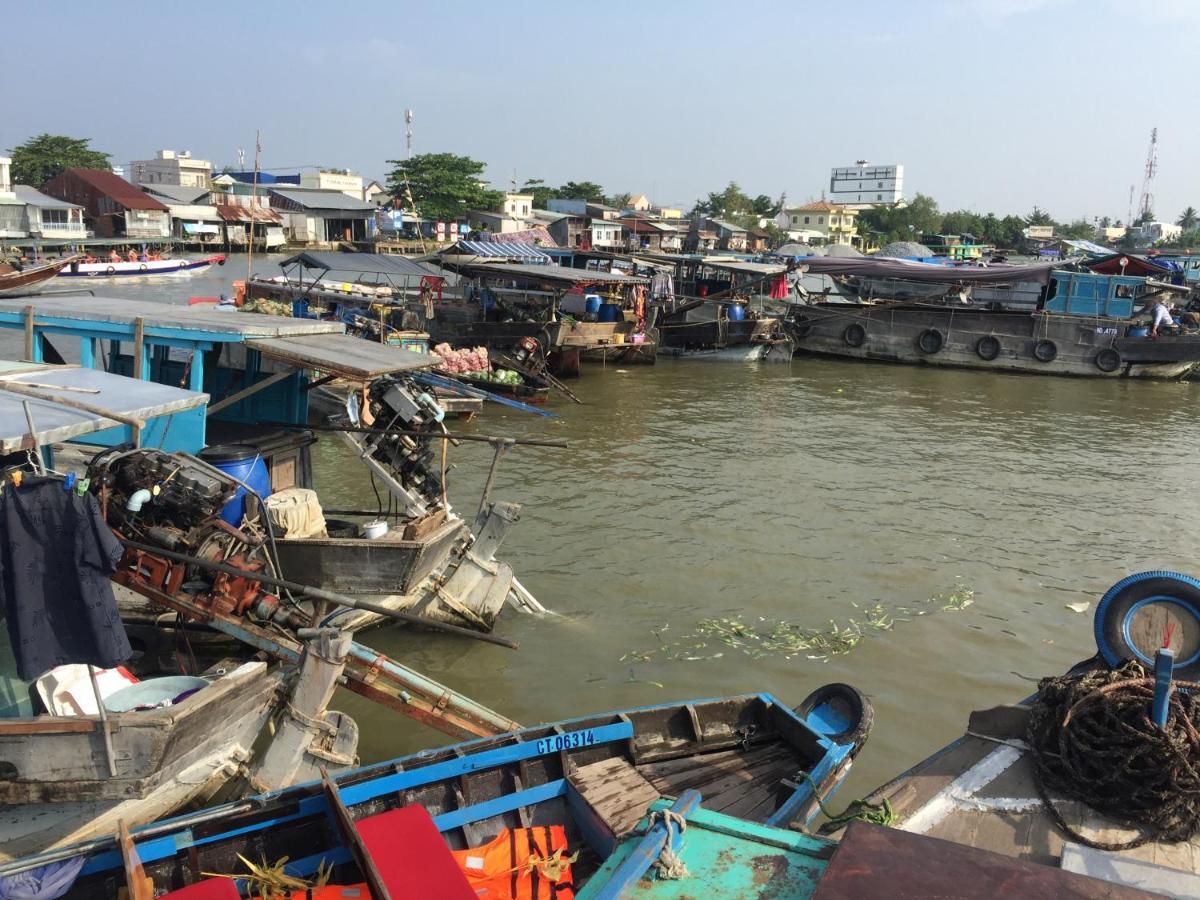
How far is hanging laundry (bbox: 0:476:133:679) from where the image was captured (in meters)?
4.47

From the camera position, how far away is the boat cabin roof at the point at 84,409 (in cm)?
476

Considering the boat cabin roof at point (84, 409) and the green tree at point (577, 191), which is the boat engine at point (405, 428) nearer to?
the boat cabin roof at point (84, 409)

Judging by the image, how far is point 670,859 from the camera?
3.19 m

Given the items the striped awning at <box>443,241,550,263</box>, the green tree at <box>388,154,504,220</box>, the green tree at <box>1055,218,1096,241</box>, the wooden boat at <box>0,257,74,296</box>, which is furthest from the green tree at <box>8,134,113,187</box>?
the green tree at <box>1055,218,1096,241</box>

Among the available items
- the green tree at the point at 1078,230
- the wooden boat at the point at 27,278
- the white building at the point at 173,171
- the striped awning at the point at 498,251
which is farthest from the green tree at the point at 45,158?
the green tree at the point at 1078,230

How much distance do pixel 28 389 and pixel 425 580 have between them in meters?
3.31

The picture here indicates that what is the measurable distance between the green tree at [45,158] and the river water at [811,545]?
57786 millimetres

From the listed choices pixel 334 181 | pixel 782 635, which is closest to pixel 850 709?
pixel 782 635

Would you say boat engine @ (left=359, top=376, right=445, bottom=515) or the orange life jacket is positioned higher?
boat engine @ (left=359, top=376, right=445, bottom=515)

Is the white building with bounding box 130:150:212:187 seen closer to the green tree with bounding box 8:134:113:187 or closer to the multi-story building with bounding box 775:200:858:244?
the green tree with bounding box 8:134:113:187

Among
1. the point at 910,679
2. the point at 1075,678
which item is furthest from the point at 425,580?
the point at 1075,678

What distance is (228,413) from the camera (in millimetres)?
8828

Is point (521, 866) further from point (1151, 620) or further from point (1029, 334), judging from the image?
point (1029, 334)

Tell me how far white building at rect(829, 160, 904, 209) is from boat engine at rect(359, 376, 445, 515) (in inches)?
5498
